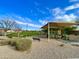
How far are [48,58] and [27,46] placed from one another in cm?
349

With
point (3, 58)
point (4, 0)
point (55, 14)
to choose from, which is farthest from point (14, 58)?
point (55, 14)

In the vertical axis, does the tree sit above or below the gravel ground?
above

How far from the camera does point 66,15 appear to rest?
120ft

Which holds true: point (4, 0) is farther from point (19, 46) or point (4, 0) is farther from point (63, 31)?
point (19, 46)

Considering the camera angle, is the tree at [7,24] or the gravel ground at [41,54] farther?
the tree at [7,24]

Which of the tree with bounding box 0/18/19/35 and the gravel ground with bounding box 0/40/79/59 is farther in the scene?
the tree with bounding box 0/18/19/35

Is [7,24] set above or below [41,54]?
above

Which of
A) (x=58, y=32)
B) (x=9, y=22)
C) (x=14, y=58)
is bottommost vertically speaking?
(x=14, y=58)

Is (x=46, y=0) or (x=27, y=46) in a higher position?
(x=46, y=0)

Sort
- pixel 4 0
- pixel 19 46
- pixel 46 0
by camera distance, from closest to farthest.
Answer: pixel 19 46 < pixel 46 0 < pixel 4 0

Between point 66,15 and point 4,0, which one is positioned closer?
point 4,0

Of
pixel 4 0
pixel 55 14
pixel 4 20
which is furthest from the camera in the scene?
pixel 4 20

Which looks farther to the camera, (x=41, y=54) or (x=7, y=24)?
(x=7, y=24)

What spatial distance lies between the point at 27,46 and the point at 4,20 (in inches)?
1765
